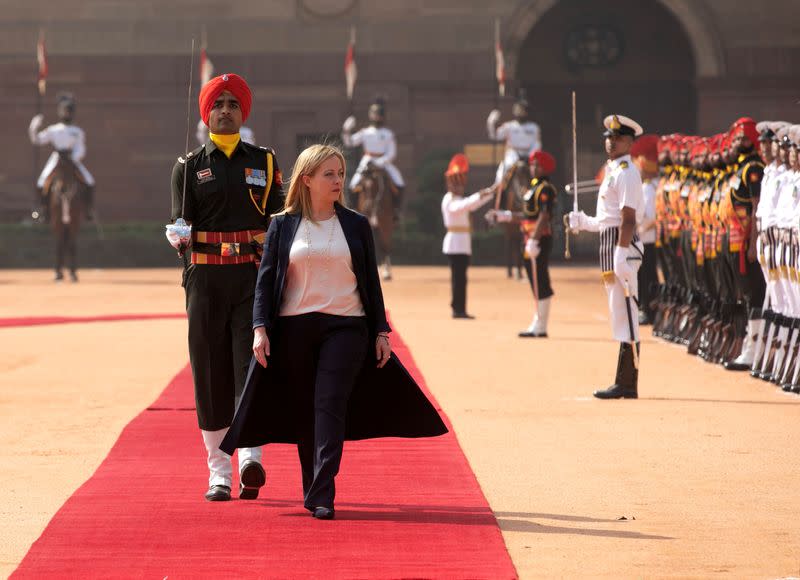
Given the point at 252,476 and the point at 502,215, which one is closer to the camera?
the point at 252,476

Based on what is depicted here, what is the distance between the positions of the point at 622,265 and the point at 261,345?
5084mm

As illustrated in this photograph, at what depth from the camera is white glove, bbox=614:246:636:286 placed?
12.1 metres

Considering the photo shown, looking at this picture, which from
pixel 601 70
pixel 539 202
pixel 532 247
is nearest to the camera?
pixel 532 247

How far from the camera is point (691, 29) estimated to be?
1426 inches

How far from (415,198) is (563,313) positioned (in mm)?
15491

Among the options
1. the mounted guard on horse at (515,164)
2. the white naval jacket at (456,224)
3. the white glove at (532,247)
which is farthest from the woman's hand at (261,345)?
the mounted guard on horse at (515,164)

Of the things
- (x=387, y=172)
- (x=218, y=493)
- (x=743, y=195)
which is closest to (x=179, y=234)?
(x=218, y=493)

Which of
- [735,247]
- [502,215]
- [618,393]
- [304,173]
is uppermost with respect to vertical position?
[304,173]

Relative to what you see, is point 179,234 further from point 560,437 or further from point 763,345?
point 763,345

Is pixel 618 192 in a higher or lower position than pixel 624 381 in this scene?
higher

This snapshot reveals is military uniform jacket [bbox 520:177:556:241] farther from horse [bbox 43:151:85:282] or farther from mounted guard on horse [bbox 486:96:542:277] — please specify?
horse [bbox 43:151:85:282]

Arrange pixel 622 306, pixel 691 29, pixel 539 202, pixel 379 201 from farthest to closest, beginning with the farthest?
pixel 691 29
pixel 379 201
pixel 539 202
pixel 622 306

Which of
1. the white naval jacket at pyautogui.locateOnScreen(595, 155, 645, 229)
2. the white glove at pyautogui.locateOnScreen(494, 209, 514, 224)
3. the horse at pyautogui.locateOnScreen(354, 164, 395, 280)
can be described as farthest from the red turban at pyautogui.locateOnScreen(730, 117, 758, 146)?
the horse at pyautogui.locateOnScreen(354, 164, 395, 280)

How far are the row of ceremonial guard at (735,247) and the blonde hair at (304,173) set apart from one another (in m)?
5.29
